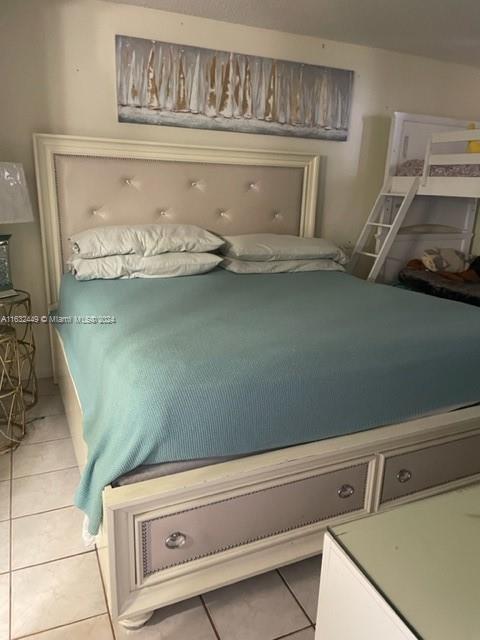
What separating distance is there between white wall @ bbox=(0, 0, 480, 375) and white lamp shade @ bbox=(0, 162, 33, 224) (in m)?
0.44

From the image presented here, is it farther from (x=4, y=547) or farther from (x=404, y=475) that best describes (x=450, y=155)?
(x=4, y=547)

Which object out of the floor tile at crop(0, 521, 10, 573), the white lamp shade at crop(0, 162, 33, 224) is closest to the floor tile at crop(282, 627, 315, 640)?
the floor tile at crop(0, 521, 10, 573)

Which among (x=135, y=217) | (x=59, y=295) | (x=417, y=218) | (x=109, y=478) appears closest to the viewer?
(x=109, y=478)

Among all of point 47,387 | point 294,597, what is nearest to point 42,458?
point 47,387

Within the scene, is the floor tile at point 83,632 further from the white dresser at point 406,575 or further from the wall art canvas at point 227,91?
the wall art canvas at point 227,91

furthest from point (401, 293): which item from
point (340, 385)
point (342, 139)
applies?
point (342, 139)

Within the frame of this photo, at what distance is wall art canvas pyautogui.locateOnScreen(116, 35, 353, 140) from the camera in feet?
8.27

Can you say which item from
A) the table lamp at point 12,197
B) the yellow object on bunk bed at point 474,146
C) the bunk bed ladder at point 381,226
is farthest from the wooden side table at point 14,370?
the yellow object on bunk bed at point 474,146

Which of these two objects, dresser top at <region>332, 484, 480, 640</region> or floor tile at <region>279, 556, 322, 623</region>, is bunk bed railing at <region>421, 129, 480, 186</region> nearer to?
dresser top at <region>332, 484, 480, 640</region>

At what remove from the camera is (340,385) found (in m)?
1.33

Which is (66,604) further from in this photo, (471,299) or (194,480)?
(471,299)

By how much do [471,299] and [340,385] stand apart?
6.20ft

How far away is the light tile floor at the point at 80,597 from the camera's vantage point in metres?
1.25

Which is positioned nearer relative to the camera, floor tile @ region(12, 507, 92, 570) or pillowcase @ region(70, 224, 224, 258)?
floor tile @ region(12, 507, 92, 570)
